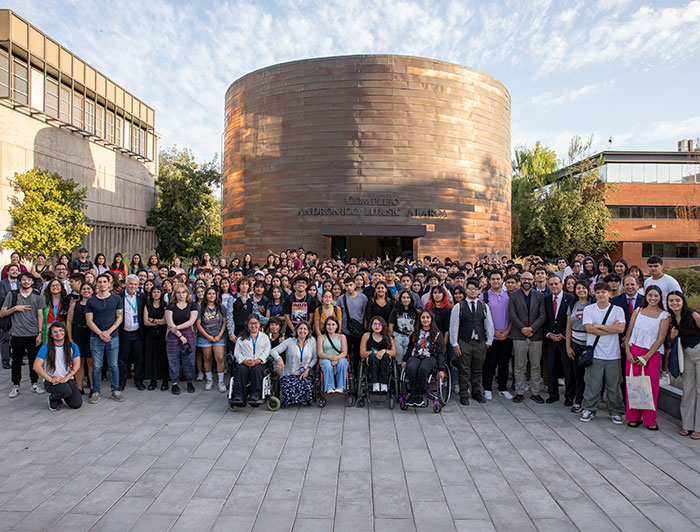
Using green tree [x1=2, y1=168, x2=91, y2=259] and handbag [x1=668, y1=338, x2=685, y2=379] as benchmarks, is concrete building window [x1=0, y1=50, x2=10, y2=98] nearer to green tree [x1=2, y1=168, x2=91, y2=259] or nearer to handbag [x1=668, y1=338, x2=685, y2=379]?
green tree [x1=2, y1=168, x2=91, y2=259]

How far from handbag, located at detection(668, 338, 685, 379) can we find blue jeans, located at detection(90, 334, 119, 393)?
7810 millimetres

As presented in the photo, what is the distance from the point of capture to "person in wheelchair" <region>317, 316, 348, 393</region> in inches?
274

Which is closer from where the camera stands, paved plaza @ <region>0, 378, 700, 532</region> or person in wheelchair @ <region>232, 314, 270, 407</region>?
paved plaza @ <region>0, 378, 700, 532</region>

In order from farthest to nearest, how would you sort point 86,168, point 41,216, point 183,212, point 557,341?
1. point 183,212
2. point 86,168
3. point 41,216
4. point 557,341

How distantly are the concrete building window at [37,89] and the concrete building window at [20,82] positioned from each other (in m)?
0.54

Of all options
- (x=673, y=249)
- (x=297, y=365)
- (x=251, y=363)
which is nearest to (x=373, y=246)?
(x=297, y=365)

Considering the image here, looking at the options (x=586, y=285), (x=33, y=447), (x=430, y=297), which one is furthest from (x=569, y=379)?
(x=33, y=447)

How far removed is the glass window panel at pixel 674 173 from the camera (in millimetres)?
37188

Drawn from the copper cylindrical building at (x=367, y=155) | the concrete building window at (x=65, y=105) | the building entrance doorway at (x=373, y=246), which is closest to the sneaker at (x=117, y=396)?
the copper cylindrical building at (x=367, y=155)

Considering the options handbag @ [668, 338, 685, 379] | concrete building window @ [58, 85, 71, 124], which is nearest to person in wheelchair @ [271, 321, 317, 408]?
handbag @ [668, 338, 685, 379]

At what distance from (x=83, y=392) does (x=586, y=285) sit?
7.91 m

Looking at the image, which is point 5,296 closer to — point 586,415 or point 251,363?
point 251,363

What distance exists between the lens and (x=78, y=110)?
2556cm

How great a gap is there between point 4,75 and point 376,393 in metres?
21.5
